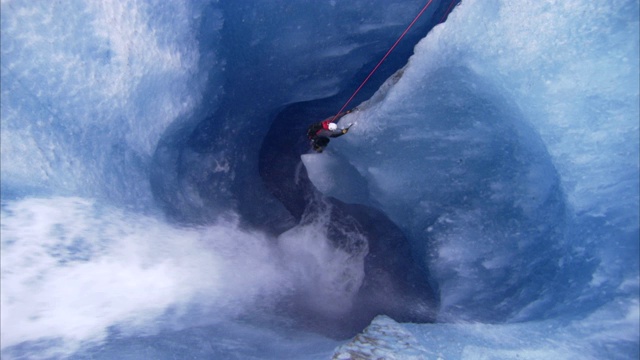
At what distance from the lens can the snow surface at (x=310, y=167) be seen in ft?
6.72

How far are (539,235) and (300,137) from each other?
1903 millimetres

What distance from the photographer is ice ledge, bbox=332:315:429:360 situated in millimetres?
2238

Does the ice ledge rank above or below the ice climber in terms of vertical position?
below

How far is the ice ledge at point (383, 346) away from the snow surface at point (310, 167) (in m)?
0.02

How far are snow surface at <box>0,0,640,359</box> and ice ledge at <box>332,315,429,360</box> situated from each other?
0.7 inches

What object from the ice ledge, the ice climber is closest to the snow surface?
the ice ledge

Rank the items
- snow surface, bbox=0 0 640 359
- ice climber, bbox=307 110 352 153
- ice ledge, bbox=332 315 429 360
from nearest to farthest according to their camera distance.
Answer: snow surface, bbox=0 0 640 359 < ice ledge, bbox=332 315 429 360 < ice climber, bbox=307 110 352 153

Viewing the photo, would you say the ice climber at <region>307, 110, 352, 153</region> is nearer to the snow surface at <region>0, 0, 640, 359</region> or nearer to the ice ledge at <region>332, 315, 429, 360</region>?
the snow surface at <region>0, 0, 640, 359</region>

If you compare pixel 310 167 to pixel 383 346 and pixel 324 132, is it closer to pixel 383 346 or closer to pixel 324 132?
pixel 324 132

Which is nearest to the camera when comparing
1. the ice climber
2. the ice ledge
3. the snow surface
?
the snow surface

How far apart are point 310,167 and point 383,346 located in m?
1.35

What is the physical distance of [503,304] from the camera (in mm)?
2680

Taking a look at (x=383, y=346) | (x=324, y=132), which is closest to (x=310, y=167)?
(x=324, y=132)

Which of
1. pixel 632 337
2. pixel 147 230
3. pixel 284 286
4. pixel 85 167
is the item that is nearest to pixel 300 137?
pixel 284 286
